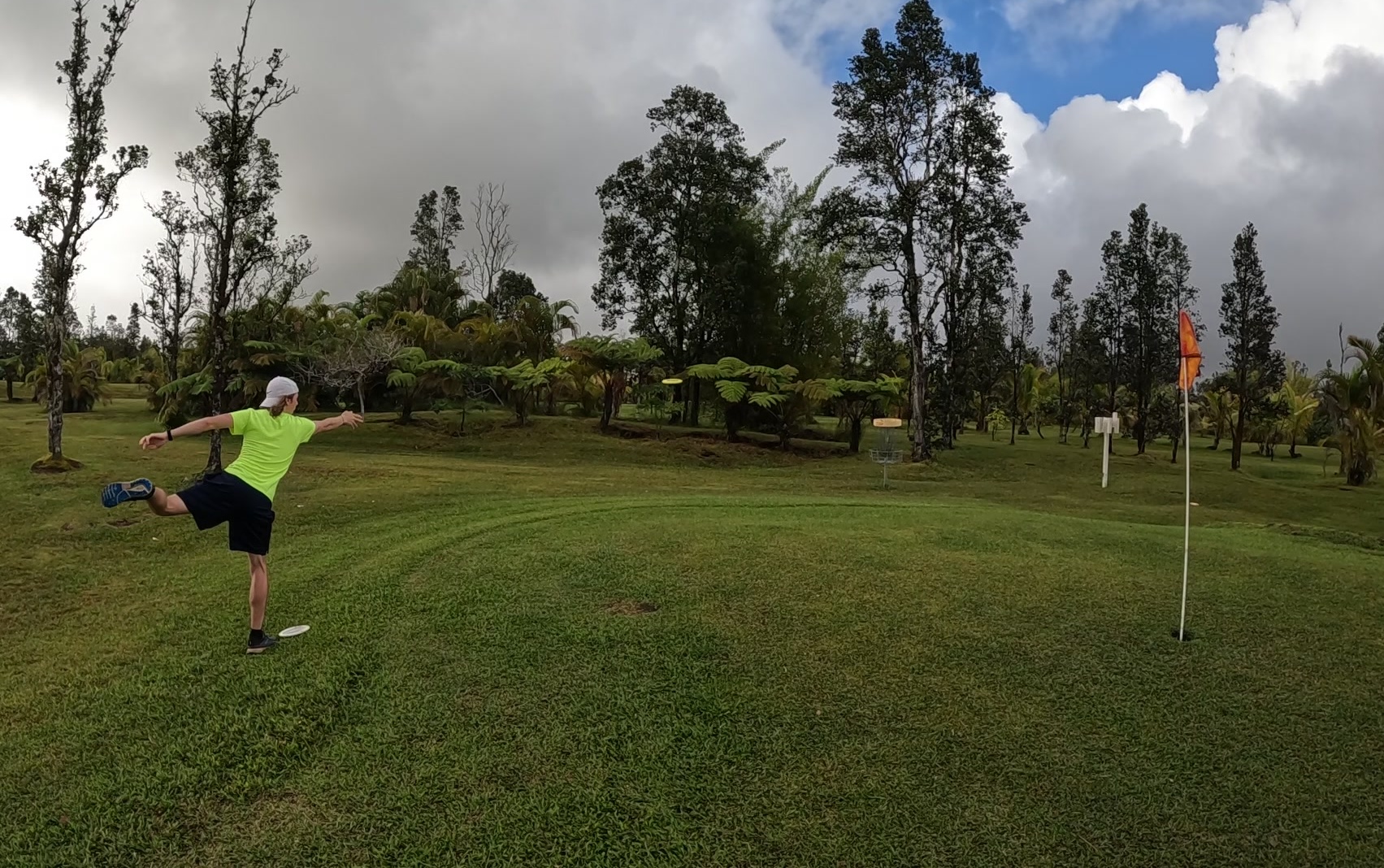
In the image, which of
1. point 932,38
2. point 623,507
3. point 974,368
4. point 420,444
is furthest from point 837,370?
point 623,507

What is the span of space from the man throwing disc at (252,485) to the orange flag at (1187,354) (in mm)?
6623

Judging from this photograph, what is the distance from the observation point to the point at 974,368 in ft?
105

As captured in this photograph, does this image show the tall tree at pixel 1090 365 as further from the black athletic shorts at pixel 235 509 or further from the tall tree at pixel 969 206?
the black athletic shorts at pixel 235 509

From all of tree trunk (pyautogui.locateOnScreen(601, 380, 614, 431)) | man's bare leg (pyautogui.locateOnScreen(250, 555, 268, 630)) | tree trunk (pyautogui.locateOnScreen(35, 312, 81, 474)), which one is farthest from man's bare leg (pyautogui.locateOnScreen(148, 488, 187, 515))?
tree trunk (pyautogui.locateOnScreen(601, 380, 614, 431))

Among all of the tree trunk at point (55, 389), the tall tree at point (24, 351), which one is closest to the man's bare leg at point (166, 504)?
the tree trunk at point (55, 389)

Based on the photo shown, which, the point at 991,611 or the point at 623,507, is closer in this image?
the point at 991,611

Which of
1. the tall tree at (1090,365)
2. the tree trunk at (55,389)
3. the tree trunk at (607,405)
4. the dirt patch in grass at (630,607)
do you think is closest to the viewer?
the dirt patch in grass at (630,607)

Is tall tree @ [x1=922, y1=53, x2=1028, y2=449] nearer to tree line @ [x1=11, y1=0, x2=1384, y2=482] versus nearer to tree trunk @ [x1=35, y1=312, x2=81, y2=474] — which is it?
tree line @ [x1=11, y1=0, x2=1384, y2=482]

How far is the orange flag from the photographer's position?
5863 mm

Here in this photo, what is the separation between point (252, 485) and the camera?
514 cm

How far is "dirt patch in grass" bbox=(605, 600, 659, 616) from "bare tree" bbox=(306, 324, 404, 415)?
15.6m

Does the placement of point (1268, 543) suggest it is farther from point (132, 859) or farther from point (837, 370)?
point (837, 370)

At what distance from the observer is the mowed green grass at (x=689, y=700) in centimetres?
352

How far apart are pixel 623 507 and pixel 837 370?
65.5 feet
